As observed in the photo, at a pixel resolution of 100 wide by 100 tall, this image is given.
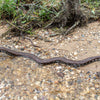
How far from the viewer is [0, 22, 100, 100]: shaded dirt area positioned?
3.05m

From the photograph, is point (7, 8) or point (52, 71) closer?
point (52, 71)

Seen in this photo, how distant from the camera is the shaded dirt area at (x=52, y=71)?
305 cm

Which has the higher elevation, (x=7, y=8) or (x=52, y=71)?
(x=7, y=8)

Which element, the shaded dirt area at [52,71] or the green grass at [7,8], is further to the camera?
the green grass at [7,8]

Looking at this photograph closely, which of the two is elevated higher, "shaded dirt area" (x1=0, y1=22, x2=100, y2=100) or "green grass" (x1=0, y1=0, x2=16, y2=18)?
"green grass" (x1=0, y1=0, x2=16, y2=18)

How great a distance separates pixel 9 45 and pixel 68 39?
1.84 metres

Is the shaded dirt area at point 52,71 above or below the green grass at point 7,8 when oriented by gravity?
below

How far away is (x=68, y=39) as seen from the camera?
4758 mm

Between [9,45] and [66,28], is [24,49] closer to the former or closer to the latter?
[9,45]

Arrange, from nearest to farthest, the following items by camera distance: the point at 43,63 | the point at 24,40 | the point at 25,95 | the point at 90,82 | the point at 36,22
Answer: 1. the point at 25,95
2. the point at 90,82
3. the point at 43,63
4. the point at 24,40
5. the point at 36,22

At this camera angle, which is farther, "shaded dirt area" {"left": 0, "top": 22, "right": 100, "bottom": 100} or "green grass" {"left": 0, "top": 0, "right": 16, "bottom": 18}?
"green grass" {"left": 0, "top": 0, "right": 16, "bottom": 18}

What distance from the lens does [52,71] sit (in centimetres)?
368

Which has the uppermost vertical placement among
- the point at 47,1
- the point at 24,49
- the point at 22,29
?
the point at 47,1

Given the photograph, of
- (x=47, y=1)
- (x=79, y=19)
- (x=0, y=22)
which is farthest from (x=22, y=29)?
(x=79, y=19)
